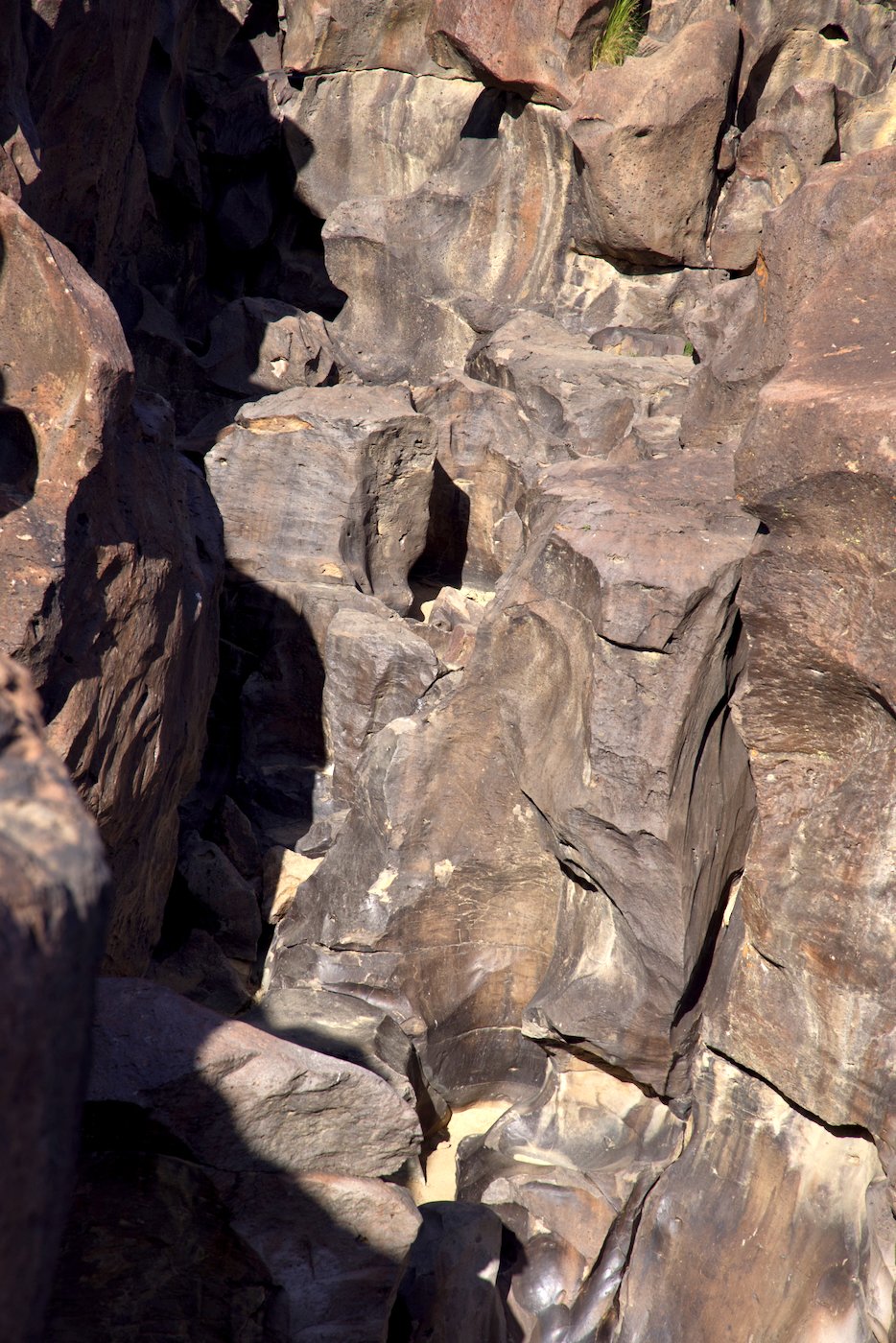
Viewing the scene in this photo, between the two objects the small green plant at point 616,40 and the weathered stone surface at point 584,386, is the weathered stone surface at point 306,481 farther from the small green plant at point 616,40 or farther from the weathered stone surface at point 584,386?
the small green plant at point 616,40

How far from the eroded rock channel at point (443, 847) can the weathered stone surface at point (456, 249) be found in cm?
325

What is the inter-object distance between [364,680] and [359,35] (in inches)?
345

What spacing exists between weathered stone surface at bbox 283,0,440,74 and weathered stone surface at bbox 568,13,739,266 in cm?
292

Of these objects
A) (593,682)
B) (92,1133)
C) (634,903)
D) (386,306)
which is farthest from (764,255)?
(386,306)

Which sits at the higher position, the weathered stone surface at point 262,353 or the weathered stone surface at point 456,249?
the weathered stone surface at point 456,249

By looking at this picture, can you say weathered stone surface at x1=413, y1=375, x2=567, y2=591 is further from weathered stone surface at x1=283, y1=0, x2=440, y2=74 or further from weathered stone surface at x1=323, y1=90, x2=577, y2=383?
weathered stone surface at x1=283, y1=0, x2=440, y2=74

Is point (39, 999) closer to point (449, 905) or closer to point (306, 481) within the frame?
point (449, 905)

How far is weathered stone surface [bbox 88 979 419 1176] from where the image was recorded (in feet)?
8.57

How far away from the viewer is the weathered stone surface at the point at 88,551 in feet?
10.9

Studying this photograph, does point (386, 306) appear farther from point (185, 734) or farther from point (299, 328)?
point (185, 734)

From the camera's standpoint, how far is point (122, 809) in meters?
3.81

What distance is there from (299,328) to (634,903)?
732 cm

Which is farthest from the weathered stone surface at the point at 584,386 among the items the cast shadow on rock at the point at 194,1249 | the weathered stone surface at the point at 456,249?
the cast shadow on rock at the point at 194,1249

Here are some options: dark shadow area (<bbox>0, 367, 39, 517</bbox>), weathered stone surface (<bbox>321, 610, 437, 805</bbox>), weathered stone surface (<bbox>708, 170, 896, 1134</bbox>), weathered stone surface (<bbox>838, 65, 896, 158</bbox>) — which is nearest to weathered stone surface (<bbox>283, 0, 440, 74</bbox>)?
weathered stone surface (<bbox>838, 65, 896, 158</bbox>)
